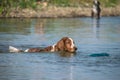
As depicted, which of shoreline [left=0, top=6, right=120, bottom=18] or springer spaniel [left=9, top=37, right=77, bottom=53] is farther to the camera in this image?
shoreline [left=0, top=6, right=120, bottom=18]

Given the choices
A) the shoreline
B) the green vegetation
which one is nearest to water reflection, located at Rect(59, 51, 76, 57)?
the shoreline

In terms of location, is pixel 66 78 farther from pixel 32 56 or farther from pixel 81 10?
pixel 81 10

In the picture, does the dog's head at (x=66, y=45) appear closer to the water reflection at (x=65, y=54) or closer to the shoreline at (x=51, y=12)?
the water reflection at (x=65, y=54)

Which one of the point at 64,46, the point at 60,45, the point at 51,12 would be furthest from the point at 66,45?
the point at 51,12

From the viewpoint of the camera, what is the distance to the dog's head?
24.6m

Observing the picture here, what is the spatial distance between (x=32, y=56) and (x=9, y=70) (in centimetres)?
415

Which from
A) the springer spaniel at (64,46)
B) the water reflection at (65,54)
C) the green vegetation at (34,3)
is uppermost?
the springer spaniel at (64,46)

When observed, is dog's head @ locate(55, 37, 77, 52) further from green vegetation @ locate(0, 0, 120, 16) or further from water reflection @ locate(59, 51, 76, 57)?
green vegetation @ locate(0, 0, 120, 16)

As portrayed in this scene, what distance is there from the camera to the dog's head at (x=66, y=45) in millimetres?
24625

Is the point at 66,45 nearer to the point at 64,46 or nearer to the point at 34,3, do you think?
the point at 64,46

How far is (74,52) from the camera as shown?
25.0 m

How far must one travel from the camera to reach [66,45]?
81.6ft

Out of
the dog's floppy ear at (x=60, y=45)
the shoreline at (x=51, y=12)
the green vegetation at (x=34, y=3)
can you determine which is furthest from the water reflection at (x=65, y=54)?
the green vegetation at (x=34, y=3)

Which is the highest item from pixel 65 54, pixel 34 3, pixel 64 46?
pixel 64 46
